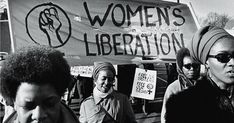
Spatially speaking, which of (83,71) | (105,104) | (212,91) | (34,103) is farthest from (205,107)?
(83,71)

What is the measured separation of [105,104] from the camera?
375 cm

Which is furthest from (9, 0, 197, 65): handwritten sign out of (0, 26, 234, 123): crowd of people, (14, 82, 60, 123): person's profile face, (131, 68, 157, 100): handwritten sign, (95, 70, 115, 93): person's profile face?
(131, 68, 157, 100): handwritten sign

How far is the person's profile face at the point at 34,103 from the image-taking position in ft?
4.88

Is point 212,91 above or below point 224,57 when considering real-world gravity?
below

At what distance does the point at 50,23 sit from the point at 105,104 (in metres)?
1.08

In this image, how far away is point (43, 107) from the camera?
150 cm

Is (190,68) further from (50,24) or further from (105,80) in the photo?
(50,24)

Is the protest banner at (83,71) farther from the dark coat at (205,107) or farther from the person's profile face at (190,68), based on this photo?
the dark coat at (205,107)

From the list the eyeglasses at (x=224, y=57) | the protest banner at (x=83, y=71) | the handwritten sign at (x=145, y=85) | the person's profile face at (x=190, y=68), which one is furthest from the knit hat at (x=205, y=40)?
the protest banner at (x=83, y=71)

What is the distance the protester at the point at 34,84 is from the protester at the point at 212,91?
2.97ft

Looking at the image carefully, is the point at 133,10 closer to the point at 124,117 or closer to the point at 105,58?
the point at 105,58

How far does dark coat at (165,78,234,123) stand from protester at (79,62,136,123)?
139 centimetres

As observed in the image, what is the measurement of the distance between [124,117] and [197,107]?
1.71 m

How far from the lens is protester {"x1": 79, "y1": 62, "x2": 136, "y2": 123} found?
140 inches
